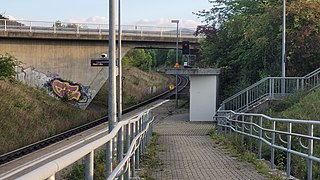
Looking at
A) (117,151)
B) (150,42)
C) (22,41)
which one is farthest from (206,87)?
(117,151)

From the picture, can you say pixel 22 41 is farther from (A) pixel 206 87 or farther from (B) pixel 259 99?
(B) pixel 259 99

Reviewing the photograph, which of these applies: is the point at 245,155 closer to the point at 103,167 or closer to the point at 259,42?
the point at 103,167

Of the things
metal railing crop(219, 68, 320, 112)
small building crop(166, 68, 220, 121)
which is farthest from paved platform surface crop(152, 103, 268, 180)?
small building crop(166, 68, 220, 121)

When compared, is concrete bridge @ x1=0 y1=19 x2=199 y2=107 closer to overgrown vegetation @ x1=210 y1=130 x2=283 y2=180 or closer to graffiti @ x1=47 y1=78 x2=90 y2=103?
graffiti @ x1=47 y1=78 x2=90 y2=103

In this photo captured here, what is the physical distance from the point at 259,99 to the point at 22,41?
20.9 m

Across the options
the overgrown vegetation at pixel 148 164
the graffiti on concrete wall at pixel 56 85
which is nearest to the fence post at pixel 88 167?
the overgrown vegetation at pixel 148 164

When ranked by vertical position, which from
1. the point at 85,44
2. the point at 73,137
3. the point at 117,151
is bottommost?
the point at 73,137

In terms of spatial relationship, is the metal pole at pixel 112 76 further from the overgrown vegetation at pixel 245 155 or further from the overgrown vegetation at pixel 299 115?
the overgrown vegetation at pixel 299 115

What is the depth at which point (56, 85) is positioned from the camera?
3962 centimetres

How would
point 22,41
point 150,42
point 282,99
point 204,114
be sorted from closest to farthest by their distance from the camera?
point 282,99
point 204,114
point 22,41
point 150,42

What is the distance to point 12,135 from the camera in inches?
956

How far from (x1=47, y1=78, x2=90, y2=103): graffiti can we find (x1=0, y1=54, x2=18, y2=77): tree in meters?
3.94

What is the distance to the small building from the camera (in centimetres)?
3064

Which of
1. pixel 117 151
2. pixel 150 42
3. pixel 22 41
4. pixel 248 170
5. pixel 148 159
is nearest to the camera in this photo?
pixel 117 151
